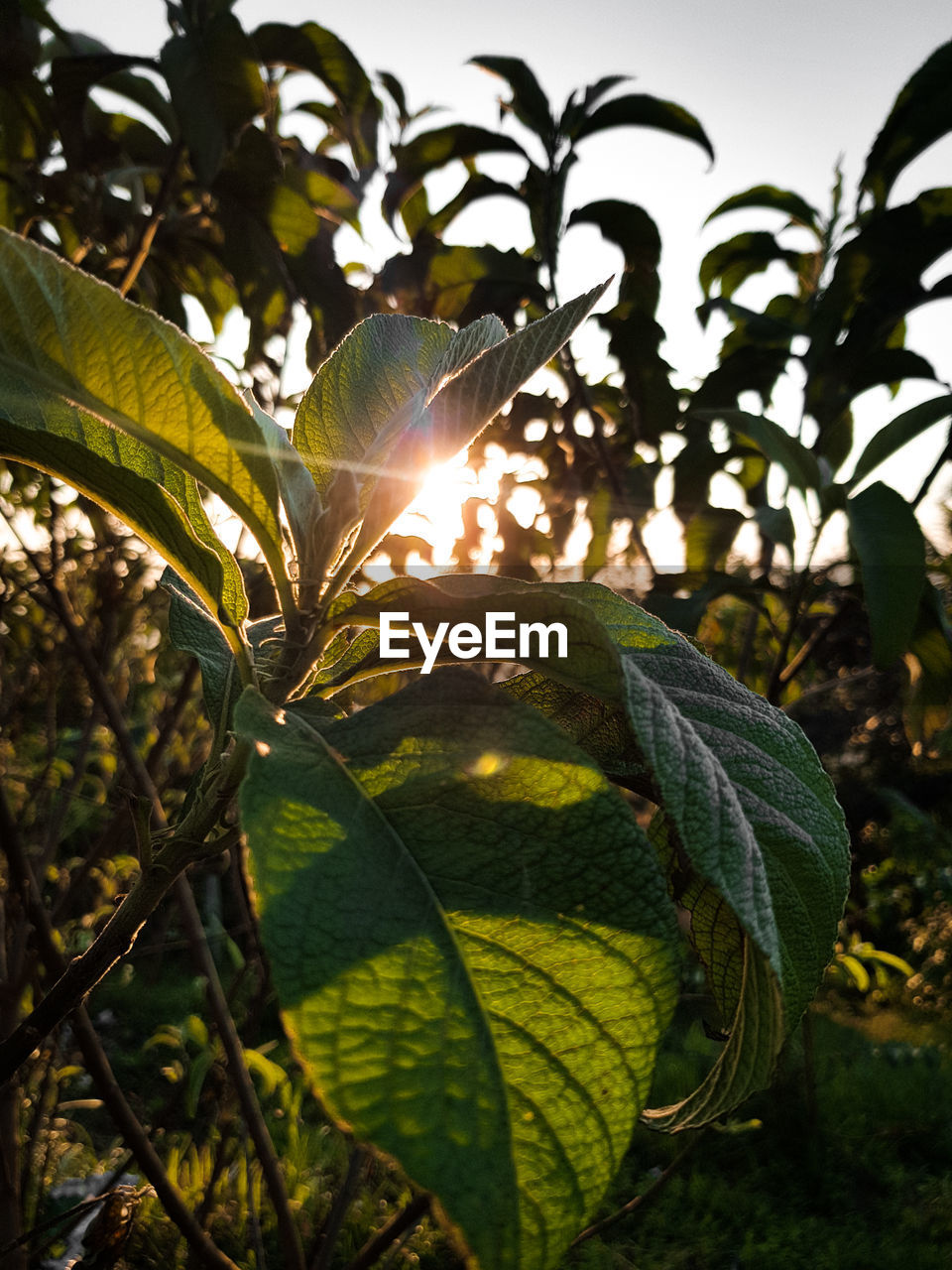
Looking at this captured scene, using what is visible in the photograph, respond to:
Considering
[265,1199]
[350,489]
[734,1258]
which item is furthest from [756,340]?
[265,1199]

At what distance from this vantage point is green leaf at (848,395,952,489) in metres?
1.78

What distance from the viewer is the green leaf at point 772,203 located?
8.39 feet

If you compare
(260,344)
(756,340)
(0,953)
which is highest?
(756,340)

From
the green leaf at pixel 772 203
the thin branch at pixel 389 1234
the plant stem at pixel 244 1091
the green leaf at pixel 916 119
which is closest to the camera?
the thin branch at pixel 389 1234

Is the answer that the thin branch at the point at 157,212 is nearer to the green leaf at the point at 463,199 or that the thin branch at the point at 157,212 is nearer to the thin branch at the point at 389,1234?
the green leaf at the point at 463,199

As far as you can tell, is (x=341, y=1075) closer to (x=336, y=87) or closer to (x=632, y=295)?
(x=336, y=87)

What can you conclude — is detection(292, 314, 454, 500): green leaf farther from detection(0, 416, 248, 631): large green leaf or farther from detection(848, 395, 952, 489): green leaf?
detection(848, 395, 952, 489): green leaf

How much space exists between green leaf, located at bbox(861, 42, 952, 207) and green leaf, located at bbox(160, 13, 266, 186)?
1.42 metres

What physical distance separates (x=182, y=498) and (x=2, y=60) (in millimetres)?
1660

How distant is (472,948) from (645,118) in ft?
7.26

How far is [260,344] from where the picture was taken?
2.02 metres

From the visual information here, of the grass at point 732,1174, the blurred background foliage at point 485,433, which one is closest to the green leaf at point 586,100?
the blurred background foliage at point 485,433

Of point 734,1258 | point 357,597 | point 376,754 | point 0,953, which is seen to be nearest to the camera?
point 376,754

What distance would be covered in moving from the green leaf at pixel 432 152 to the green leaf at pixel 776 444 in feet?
2.79
